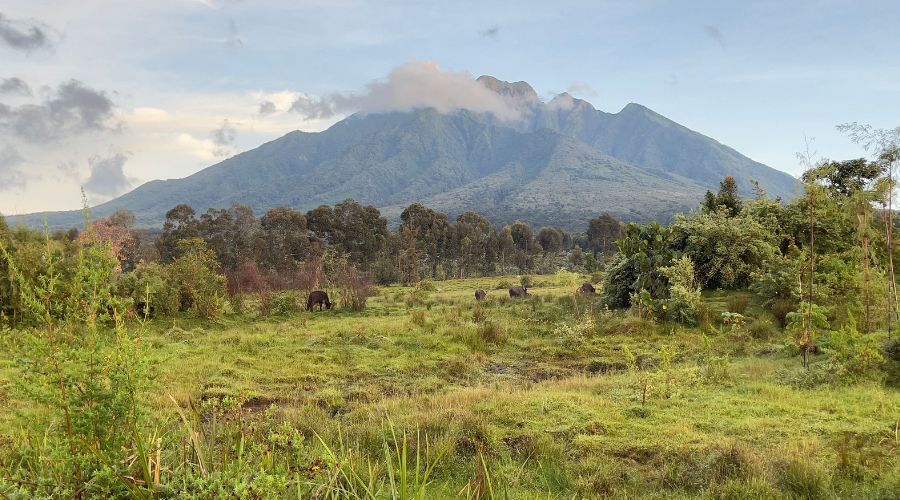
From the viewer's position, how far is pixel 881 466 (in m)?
4.86

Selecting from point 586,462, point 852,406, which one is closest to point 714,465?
point 586,462

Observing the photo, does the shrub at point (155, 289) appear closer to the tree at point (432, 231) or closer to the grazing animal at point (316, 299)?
the grazing animal at point (316, 299)

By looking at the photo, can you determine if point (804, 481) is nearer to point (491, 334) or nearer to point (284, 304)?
point (491, 334)

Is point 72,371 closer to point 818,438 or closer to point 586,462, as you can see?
point 586,462

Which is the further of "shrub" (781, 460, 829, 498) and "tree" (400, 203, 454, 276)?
"tree" (400, 203, 454, 276)

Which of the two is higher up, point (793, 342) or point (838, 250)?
point (838, 250)

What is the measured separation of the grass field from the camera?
330 cm

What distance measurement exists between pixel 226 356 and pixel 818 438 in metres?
10.8

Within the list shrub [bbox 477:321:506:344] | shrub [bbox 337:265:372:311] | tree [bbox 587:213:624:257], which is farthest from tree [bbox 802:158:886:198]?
tree [bbox 587:213:624:257]

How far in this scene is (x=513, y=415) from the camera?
6.96 meters

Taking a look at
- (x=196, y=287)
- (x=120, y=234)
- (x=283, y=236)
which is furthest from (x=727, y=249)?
(x=120, y=234)

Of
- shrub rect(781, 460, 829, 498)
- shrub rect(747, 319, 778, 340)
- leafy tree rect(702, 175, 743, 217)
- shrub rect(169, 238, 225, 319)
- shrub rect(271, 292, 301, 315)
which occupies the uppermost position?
leafy tree rect(702, 175, 743, 217)

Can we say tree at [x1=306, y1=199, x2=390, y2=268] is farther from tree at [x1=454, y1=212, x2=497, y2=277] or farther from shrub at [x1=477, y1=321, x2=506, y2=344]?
shrub at [x1=477, y1=321, x2=506, y2=344]

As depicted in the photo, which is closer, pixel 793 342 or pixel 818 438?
pixel 818 438
